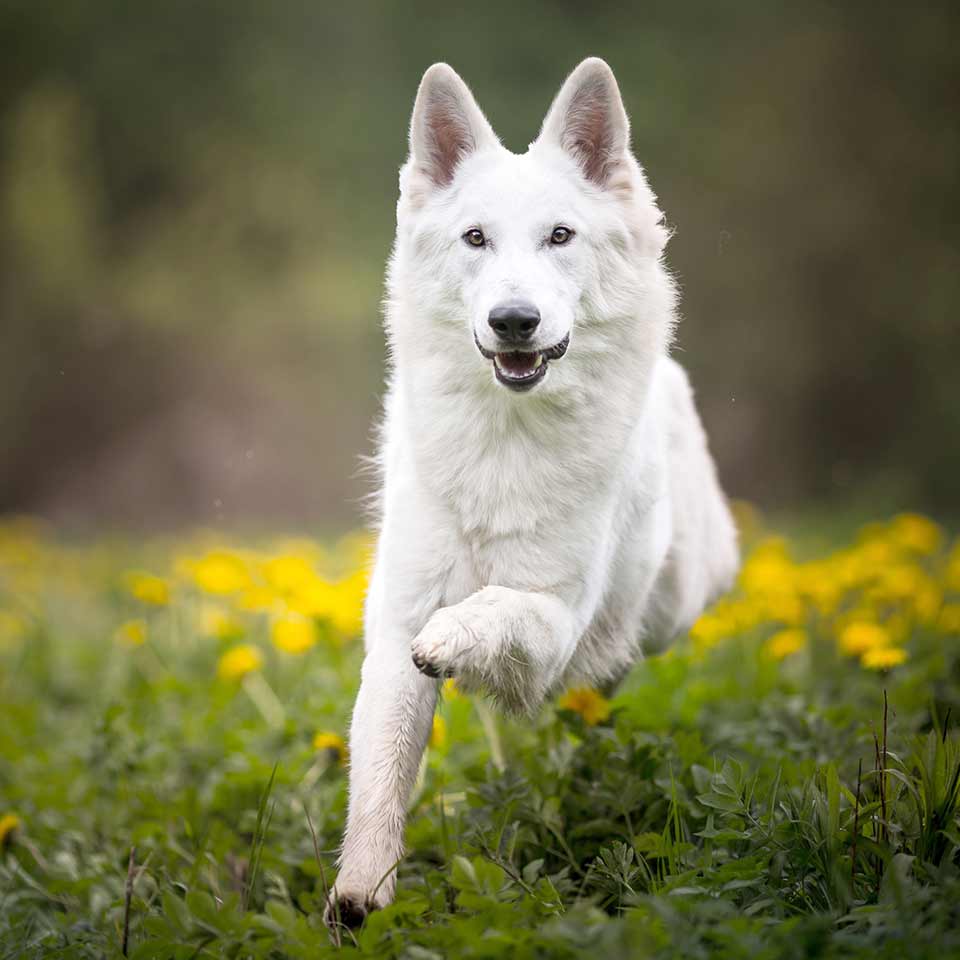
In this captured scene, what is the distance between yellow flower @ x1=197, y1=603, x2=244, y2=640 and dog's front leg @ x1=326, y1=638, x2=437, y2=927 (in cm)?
191

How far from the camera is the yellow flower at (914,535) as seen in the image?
445cm

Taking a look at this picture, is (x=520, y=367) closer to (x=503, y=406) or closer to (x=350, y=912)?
(x=503, y=406)

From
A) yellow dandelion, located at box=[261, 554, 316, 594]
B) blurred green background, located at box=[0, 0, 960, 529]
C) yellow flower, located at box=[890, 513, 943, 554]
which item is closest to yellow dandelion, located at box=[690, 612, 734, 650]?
yellow flower, located at box=[890, 513, 943, 554]

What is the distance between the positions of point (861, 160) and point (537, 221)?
10.1 m

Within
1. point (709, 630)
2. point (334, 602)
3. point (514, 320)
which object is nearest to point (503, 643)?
point (514, 320)

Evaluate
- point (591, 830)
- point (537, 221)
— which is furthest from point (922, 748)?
point (537, 221)

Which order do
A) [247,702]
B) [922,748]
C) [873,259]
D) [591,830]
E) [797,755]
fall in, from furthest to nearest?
1. [873,259]
2. [247,702]
3. [797,755]
4. [591,830]
5. [922,748]

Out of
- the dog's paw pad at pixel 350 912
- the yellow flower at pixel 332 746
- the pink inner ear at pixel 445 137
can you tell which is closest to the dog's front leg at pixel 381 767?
the dog's paw pad at pixel 350 912

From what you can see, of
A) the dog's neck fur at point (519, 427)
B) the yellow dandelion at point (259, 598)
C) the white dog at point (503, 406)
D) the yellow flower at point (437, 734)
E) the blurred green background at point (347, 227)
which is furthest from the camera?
the blurred green background at point (347, 227)

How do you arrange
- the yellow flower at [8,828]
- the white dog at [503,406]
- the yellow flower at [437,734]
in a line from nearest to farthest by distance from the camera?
the white dog at [503,406] < the yellow flower at [437,734] < the yellow flower at [8,828]

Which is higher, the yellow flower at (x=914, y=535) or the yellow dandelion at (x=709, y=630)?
the yellow flower at (x=914, y=535)

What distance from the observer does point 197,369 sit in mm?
13016

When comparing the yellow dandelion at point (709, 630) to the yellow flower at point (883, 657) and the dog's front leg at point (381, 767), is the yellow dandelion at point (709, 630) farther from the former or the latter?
the dog's front leg at point (381, 767)

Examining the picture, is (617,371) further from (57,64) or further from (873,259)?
(57,64)
